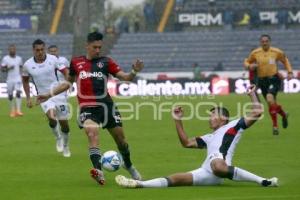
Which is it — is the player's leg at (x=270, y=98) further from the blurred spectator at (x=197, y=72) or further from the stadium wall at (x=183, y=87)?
the blurred spectator at (x=197, y=72)

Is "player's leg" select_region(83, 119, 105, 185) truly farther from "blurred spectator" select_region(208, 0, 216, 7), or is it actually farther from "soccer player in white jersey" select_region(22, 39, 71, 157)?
"blurred spectator" select_region(208, 0, 216, 7)

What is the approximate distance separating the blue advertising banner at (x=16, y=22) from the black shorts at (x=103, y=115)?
49.7 meters

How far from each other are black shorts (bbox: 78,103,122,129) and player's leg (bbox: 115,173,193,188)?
1273 millimetres

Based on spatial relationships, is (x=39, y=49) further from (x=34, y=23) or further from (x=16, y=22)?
(x=16, y=22)

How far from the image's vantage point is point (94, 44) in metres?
15.4

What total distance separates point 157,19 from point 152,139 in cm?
4023

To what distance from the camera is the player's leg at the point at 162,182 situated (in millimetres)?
14125

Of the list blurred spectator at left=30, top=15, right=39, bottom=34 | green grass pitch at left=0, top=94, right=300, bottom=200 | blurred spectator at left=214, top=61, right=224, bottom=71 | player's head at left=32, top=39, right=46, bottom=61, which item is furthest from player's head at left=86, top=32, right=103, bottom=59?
blurred spectator at left=30, top=15, right=39, bottom=34

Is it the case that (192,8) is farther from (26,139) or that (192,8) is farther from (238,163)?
(238,163)

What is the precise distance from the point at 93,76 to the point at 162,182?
7.62ft

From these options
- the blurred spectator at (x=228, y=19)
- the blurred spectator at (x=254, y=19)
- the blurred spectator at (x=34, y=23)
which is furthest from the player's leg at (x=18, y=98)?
the blurred spectator at (x=34, y=23)

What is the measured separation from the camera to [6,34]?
63.6 metres

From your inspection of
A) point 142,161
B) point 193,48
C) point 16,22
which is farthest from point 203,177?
point 16,22

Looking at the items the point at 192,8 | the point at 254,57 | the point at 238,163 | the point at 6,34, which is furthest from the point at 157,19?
the point at 238,163
